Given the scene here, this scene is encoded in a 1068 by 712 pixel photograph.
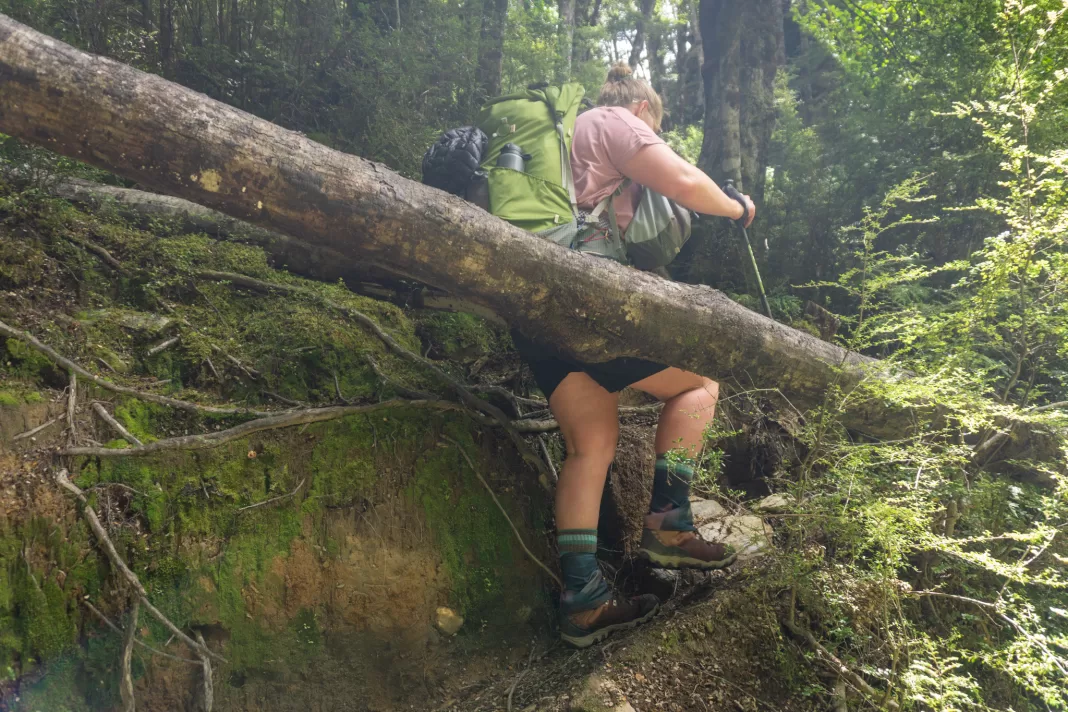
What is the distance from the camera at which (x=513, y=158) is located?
3.20 m

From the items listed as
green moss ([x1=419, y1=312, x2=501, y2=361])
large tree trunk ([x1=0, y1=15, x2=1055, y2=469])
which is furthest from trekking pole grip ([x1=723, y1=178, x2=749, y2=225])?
green moss ([x1=419, y1=312, x2=501, y2=361])

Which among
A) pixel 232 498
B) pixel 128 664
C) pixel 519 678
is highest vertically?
pixel 232 498

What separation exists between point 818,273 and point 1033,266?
10.9ft

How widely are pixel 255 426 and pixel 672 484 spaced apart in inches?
80.2

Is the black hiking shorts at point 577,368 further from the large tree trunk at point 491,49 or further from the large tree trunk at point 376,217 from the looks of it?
the large tree trunk at point 491,49

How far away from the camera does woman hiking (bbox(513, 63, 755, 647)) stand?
3006 millimetres

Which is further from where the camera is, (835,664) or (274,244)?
(274,244)

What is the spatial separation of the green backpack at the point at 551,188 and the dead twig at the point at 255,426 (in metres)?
1.11

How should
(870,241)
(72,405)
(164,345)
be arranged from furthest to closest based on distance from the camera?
(870,241)
(164,345)
(72,405)

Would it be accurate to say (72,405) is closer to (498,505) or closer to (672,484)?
(498,505)

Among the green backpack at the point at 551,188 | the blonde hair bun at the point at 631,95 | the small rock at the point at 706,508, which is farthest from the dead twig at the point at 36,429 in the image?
the small rock at the point at 706,508

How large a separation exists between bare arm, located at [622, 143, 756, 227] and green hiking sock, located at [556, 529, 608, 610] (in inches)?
69.8

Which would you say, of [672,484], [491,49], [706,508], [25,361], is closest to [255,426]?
[25,361]

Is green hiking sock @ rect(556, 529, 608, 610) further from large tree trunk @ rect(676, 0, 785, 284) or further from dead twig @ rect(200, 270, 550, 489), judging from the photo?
large tree trunk @ rect(676, 0, 785, 284)
